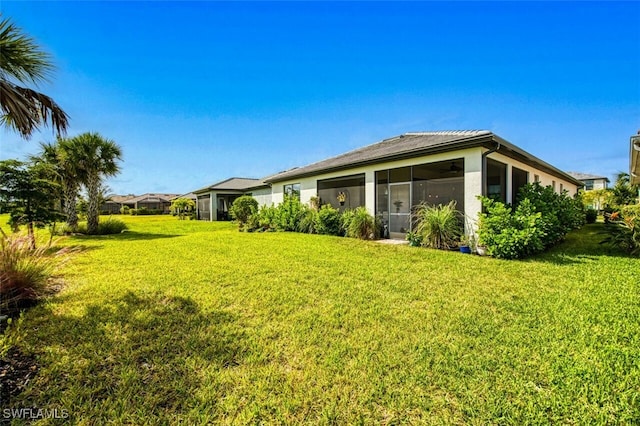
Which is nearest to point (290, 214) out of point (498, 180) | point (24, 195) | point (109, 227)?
point (498, 180)

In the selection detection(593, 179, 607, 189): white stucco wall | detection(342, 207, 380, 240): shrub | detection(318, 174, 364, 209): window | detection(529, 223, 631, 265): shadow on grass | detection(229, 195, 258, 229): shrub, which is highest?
detection(593, 179, 607, 189): white stucco wall

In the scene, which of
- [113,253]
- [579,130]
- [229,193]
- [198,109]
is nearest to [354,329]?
[113,253]

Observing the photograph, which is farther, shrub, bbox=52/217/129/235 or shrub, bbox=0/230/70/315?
shrub, bbox=52/217/129/235

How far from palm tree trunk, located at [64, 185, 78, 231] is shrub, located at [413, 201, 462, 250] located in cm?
1793

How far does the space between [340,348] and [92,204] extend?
17.5 metres

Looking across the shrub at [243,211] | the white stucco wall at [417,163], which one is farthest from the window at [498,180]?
the shrub at [243,211]

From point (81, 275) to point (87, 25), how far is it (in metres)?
5.98

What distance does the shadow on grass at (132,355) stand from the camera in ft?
7.51

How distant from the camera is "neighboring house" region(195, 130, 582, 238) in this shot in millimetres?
8719

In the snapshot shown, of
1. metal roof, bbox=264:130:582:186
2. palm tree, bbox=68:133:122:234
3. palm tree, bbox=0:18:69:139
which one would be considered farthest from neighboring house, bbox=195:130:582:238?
palm tree, bbox=68:133:122:234

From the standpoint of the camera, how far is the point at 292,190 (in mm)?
17656

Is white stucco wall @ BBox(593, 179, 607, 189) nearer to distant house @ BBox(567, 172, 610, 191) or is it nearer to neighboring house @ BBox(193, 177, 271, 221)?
distant house @ BBox(567, 172, 610, 191)

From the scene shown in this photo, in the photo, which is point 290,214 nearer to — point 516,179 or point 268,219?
point 268,219

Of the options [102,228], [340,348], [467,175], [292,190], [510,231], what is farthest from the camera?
[292,190]
